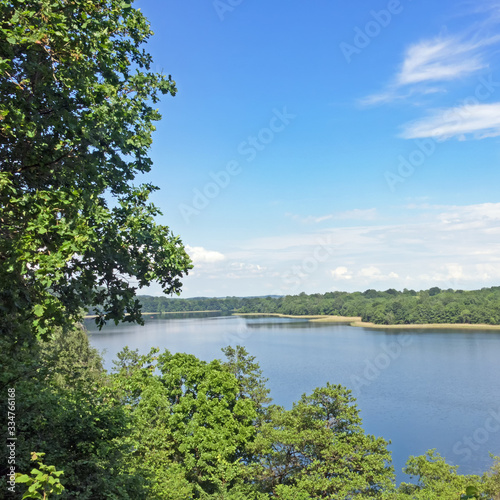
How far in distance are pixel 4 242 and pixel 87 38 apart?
3059 millimetres

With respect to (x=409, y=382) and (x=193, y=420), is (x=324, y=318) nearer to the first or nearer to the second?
(x=409, y=382)

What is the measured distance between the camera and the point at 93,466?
305 inches

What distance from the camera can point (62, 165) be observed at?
5578 mm

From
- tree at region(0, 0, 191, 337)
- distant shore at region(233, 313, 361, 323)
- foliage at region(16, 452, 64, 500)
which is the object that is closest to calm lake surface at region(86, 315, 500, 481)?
tree at region(0, 0, 191, 337)

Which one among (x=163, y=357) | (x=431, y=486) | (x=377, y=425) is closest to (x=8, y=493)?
(x=163, y=357)

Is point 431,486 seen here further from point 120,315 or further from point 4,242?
point 4,242

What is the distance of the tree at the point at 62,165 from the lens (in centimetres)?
472

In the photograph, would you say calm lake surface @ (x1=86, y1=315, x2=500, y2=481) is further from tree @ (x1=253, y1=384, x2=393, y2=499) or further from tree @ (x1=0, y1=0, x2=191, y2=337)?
tree @ (x1=0, y1=0, x2=191, y2=337)

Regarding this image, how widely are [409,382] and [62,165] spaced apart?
48506 millimetres

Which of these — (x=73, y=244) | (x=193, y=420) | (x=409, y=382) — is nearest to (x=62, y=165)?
(x=73, y=244)

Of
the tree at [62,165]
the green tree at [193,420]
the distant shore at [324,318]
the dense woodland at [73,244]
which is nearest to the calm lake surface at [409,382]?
the green tree at [193,420]

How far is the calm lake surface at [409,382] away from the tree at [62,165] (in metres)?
26.9

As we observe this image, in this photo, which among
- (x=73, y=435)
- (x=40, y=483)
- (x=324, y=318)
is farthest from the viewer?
(x=324, y=318)

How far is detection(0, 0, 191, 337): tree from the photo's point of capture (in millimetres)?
4719
